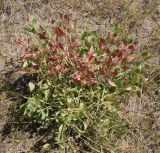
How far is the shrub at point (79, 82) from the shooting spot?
314cm

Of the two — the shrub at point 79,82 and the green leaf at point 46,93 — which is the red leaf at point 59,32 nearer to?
the shrub at point 79,82

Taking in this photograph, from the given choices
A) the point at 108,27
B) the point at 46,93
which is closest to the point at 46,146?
the point at 46,93

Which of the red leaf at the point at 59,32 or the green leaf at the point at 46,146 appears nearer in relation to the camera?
the red leaf at the point at 59,32

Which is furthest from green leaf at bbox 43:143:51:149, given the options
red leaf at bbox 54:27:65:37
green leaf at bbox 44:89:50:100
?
red leaf at bbox 54:27:65:37

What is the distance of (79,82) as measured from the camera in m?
3.23

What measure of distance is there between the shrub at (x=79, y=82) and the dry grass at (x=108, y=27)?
173mm

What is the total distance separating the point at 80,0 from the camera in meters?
4.08

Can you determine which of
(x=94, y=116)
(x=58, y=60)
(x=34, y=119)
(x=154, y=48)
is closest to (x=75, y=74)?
(x=58, y=60)

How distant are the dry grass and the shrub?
0.17 m

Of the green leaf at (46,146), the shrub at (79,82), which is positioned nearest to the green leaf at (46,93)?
the shrub at (79,82)

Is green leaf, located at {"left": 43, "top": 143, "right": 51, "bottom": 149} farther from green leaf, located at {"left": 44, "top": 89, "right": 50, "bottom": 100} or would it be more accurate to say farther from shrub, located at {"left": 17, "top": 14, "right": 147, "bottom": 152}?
green leaf, located at {"left": 44, "top": 89, "right": 50, "bottom": 100}

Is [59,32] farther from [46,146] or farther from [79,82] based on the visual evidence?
[46,146]

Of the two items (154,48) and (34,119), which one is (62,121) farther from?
(154,48)

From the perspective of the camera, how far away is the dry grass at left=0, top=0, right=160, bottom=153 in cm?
341
